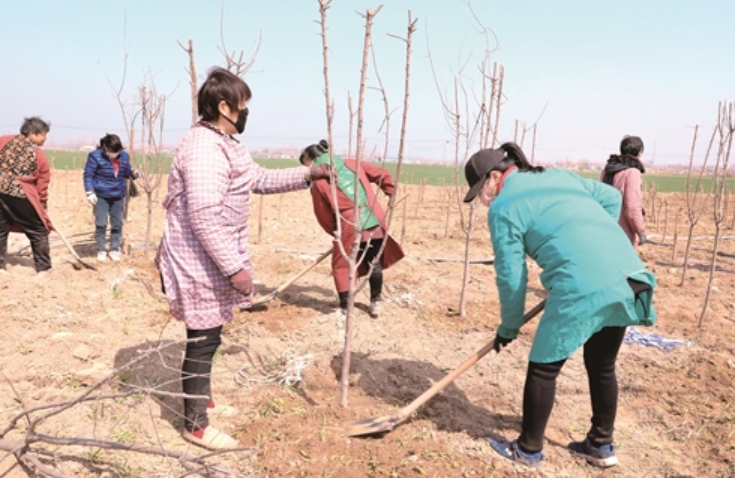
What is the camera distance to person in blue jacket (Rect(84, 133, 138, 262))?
5.52 meters

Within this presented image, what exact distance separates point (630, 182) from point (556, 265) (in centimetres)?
211

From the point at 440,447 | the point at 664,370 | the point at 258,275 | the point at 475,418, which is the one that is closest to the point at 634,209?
the point at 664,370

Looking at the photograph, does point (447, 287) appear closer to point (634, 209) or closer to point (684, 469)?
point (634, 209)

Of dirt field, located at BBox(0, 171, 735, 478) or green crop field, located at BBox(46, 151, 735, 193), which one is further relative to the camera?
green crop field, located at BBox(46, 151, 735, 193)

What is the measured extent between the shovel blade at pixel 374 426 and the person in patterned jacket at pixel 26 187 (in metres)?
4.18

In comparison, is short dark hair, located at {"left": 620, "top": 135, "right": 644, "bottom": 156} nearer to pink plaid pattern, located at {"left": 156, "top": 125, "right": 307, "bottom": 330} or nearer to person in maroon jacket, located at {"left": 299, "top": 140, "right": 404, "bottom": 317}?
person in maroon jacket, located at {"left": 299, "top": 140, "right": 404, "bottom": 317}

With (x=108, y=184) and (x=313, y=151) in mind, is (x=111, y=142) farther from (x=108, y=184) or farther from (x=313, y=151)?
(x=313, y=151)

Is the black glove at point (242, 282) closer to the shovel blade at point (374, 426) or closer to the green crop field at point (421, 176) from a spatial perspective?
the shovel blade at point (374, 426)

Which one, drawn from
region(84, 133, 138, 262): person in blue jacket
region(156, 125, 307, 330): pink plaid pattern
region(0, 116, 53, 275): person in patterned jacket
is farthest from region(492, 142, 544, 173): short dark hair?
region(84, 133, 138, 262): person in blue jacket

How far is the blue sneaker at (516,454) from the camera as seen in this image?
2.30 metres

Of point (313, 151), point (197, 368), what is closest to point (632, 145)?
point (313, 151)

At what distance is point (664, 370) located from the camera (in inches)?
136

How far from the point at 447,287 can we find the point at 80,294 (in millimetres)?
3459

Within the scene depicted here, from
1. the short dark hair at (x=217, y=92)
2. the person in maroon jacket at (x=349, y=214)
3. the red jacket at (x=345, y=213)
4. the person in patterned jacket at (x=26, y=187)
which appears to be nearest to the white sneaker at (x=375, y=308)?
the person in maroon jacket at (x=349, y=214)
